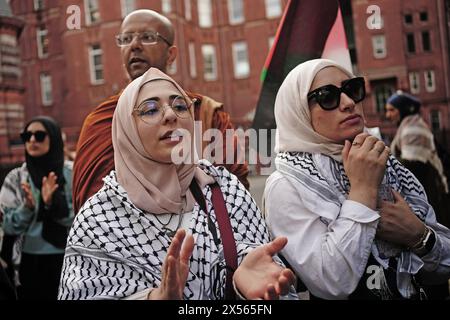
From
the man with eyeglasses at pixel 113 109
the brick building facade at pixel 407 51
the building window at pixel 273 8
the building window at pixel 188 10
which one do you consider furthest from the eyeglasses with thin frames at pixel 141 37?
the brick building facade at pixel 407 51

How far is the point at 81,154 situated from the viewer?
2.05m

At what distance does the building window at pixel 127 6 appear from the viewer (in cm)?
222

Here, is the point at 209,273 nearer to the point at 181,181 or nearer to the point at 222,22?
the point at 181,181

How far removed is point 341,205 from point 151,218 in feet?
2.01

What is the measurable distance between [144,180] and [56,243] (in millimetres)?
1707

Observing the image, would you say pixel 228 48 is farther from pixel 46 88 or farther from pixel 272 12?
pixel 46 88

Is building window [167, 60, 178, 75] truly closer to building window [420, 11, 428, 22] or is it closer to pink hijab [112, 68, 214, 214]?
pink hijab [112, 68, 214, 214]

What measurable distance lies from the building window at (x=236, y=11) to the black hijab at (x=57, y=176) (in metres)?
1.27

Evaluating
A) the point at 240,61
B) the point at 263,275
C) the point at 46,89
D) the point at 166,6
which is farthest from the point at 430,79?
the point at 46,89

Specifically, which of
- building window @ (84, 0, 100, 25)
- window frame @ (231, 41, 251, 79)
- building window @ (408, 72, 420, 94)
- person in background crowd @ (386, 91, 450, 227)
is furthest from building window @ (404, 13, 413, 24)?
building window @ (84, 0, 100, 25)

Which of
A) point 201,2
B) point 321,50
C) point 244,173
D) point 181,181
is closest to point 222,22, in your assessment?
point 201,2

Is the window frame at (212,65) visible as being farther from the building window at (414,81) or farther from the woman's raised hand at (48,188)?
the woman's raised hand at (48,188)

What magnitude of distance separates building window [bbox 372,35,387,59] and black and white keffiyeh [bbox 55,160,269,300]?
1.18 metres

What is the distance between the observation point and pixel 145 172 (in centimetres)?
146
